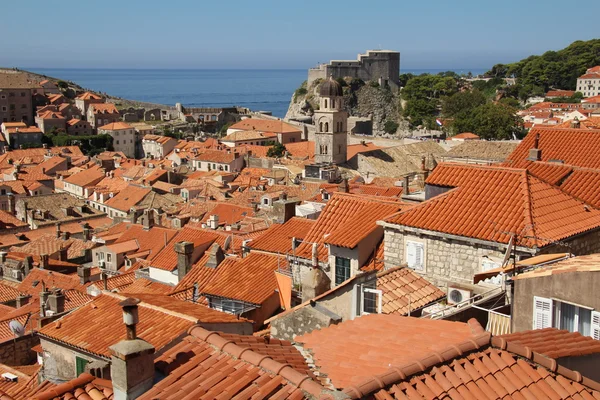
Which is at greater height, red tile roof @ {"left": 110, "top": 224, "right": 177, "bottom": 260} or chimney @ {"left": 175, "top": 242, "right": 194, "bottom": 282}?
chimney @ {"left": 175, "top": 242, "right": 194, "bottom": 282}

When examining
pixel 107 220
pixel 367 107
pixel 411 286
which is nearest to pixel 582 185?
pixel 411 286

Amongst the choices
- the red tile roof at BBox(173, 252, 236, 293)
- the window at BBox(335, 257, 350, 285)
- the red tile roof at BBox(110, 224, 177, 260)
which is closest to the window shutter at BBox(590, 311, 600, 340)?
the window at BBox(335, 257, 350, 285)

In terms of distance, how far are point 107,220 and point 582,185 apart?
32.8 m

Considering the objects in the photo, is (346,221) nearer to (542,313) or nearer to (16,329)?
(542,313)

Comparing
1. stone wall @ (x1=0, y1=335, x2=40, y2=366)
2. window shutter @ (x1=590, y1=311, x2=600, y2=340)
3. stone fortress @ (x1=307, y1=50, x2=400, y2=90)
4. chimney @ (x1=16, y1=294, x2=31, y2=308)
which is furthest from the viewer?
stone fortress @ (x1=307, y1=50, x2=400, y2=90)

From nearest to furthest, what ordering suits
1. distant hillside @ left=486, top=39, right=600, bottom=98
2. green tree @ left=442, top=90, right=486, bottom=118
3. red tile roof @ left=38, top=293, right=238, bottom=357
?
red tile roof @ left=38, top=293, right=238, bottom=357
green tree @ left=442, top=90, right=486, bottom=118
distant hillside @ left=486, top=39, right=600, bottom=98

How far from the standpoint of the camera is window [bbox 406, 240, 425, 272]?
10577 millimetres

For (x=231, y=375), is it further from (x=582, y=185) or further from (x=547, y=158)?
(x=547, y=158)

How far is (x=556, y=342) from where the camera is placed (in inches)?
227

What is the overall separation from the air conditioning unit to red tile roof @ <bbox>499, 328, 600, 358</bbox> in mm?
2193

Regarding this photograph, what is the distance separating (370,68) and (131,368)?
101 m

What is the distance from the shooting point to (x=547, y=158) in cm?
1547

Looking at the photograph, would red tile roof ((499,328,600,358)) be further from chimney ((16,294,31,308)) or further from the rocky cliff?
the rocky cliff

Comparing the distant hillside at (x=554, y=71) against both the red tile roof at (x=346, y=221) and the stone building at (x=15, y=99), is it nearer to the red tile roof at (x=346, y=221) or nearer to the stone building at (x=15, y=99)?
the stone building at (x=15, y=99)
